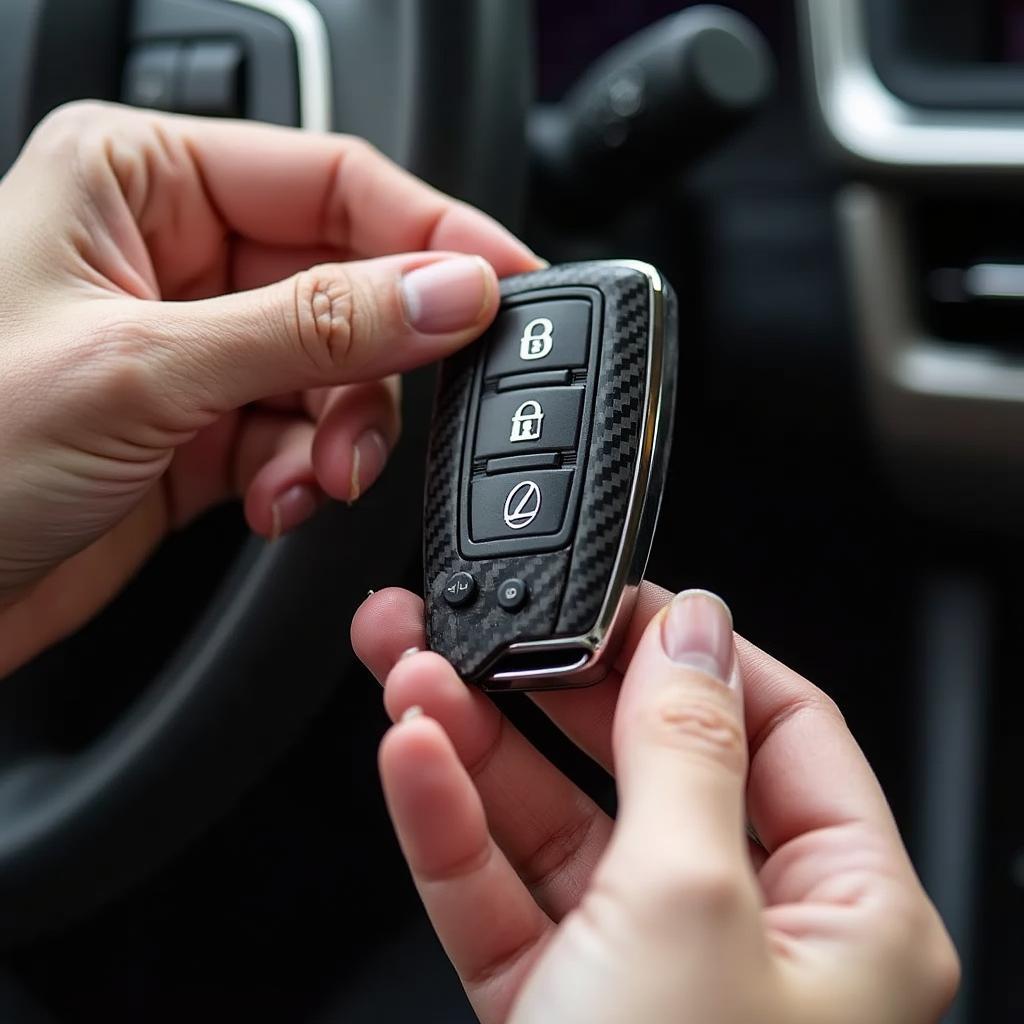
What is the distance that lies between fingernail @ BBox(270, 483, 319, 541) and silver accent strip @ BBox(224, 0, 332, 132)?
23 centimetres

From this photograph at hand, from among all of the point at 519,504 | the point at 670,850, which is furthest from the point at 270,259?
the point at 670,850

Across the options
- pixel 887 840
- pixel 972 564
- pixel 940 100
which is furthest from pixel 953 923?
pixel 940 100

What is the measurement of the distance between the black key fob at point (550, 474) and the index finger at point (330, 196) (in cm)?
5

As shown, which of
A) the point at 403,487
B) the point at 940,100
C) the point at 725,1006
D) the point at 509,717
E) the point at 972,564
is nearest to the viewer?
the point at 725,1006

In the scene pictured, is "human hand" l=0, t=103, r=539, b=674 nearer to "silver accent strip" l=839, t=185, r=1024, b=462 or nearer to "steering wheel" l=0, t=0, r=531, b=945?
"steering wheel" l=0, t=0, r=531, b=945

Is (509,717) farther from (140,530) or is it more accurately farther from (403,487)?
(140,530)

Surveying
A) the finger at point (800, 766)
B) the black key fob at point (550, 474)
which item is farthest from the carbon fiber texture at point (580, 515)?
the finger at point (800, 766)

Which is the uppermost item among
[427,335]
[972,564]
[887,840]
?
[427,335]

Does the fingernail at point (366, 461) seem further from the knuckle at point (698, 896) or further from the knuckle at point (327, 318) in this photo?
the knuckle at point (698, 896)

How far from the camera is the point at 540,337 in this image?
691 millimetres

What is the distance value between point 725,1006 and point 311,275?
1.36 feet

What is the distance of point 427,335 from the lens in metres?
0.69

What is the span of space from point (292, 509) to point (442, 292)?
6.7 inches

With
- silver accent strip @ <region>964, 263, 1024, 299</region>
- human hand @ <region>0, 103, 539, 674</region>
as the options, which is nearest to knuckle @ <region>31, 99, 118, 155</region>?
human hand @ <region>0, 103, 539, 674</region>
